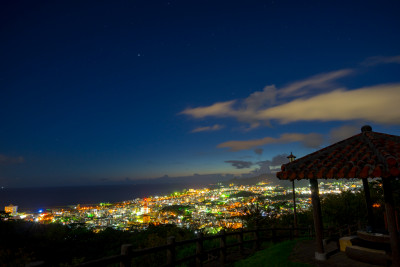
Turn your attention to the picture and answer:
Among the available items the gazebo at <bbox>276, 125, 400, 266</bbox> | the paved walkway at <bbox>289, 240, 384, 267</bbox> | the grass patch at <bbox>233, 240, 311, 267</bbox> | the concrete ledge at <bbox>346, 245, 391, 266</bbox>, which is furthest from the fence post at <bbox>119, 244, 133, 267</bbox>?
the concrete ledge at <bbox>346, 245, 391, 266</bbox>

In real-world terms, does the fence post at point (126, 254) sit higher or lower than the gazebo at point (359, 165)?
lower

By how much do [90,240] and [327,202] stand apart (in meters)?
19.4

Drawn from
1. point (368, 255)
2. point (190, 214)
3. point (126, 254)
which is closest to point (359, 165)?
point (368, 255)

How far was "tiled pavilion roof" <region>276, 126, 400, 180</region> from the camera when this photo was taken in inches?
211

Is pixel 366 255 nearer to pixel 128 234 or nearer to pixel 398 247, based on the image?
pixel 398 247

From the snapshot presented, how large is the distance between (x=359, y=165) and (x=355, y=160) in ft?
1.17

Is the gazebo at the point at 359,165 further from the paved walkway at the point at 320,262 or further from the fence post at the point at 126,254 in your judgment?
the fence post at the point at 126,254

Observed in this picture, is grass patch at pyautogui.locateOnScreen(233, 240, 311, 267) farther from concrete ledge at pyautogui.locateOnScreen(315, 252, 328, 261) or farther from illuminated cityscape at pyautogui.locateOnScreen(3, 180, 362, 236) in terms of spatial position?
illuminated cityscape at pyautogui.locateOnScreen(3, 180, 362, 236)

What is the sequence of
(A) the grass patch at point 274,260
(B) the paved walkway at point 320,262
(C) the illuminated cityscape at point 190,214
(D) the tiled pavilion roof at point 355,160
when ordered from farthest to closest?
(C) the illuminated cityscape at point 190,214 → (A) the grass patch at point 274,260 → (B) the paved walkway at point 320,262 → (D) the tiled pavilion roof at point 355,160

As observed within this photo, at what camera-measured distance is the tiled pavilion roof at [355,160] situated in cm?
536

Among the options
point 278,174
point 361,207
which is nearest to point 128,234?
point 278,174

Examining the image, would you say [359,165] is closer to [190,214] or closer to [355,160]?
[355,160]

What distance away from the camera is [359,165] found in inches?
228

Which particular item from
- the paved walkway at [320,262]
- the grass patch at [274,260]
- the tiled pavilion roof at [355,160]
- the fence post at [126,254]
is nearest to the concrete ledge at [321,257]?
the paved walkway at [320,262]
